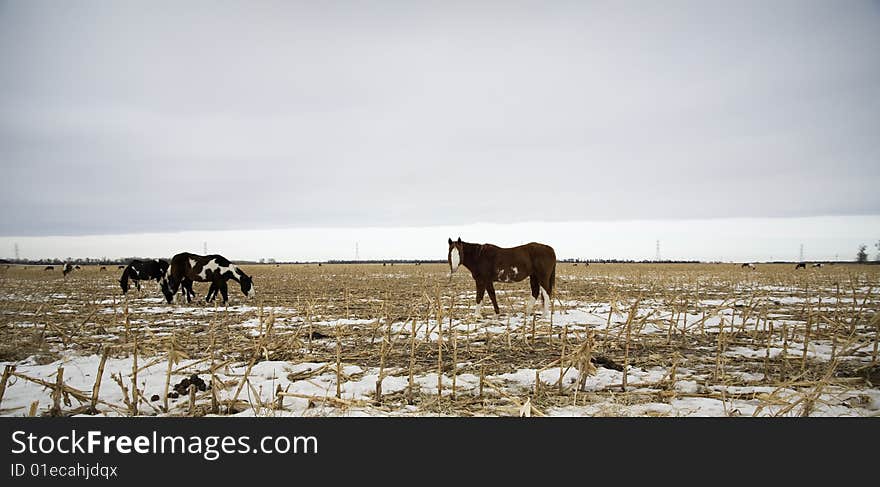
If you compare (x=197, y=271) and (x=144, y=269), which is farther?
(x=144, y=269)

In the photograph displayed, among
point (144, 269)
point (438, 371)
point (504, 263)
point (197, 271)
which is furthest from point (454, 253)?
point (144, 269)

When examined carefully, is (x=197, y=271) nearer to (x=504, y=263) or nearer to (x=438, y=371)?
(x=504, y=263)

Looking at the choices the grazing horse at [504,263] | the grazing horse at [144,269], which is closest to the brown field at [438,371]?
the grazing horse at [504,263]

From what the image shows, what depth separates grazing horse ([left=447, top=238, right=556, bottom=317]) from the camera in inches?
509

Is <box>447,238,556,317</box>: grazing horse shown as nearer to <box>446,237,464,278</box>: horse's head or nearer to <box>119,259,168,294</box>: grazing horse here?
<box>446,237,464,278</box>: horse's head

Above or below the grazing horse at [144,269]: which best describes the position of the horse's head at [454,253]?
above

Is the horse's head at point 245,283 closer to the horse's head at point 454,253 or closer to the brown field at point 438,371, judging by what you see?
the brown field at point 438,371

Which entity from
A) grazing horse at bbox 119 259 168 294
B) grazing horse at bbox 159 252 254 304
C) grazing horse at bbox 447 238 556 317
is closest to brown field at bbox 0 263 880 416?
grazing horse at bbox 447 238 556 317

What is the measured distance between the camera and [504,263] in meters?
12.9

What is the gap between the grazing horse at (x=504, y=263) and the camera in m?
12.9
